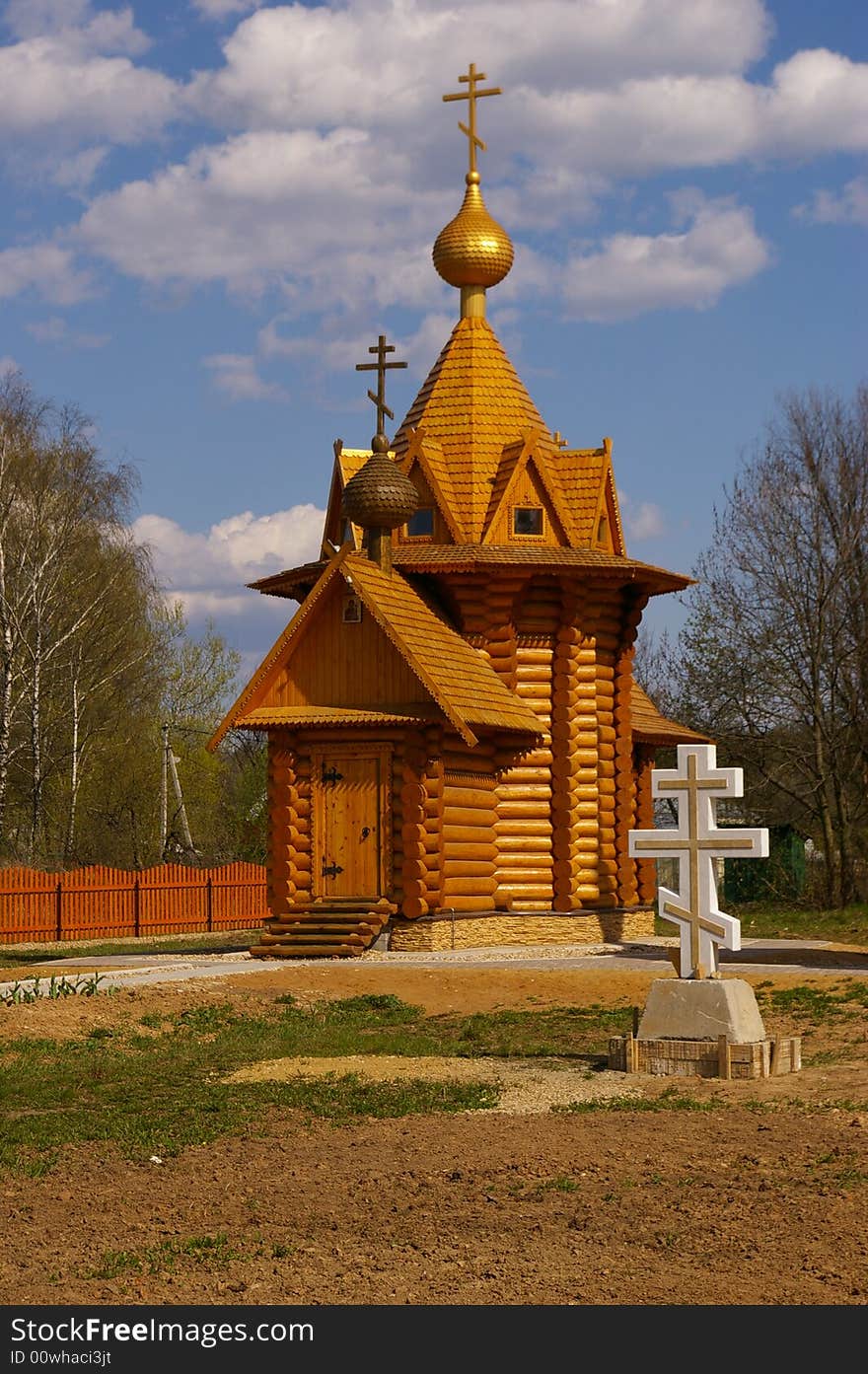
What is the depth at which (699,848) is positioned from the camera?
1349cm

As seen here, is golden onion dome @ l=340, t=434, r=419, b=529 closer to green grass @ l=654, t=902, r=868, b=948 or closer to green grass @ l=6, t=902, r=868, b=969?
green grass @ l=6, t=902, r=868, b=969

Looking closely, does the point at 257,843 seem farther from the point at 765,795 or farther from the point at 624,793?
the point at 624,793

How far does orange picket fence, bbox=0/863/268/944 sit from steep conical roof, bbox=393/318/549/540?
11204mm

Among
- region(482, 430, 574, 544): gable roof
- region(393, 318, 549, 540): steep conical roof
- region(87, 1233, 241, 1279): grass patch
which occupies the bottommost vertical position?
region(87, 1233, 241, 1279): grass patch

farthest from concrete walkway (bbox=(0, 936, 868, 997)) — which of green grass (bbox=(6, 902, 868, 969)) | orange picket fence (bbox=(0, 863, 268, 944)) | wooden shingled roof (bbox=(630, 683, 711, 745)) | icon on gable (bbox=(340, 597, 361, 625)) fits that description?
orange picket fence (bbox=(0, 863, 268, 944))

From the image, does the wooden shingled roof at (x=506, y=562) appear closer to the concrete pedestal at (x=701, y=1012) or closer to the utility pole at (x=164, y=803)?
the concrete pedestal at (x=701, y=1012)

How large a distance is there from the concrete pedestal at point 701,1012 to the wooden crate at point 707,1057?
4.7 inches

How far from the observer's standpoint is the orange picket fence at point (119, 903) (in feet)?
110

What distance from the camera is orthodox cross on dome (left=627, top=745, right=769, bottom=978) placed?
13273 mm

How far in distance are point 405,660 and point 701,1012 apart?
11347 millimetres

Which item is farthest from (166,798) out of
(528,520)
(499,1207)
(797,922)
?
(499,1207)

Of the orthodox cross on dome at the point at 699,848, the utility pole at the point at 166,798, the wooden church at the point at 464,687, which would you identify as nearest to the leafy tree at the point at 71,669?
the utility pole at the point at 166,798

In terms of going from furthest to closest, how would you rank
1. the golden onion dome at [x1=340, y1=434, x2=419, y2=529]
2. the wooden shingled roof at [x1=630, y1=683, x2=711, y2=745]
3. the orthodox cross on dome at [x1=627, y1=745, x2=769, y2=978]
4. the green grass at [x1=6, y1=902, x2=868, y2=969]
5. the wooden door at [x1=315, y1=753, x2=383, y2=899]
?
the wooden shingled roof at [x1=630, y1=683, x2=711, y2=745]
the green grass at [x1=6, y1=902, x2=868, y2=969]
the golden onion dome at [x1=340, y1=434, x2=419, y2=529]
the wooden door at [x1=315, y1=753, x2=383, y2=899]
the orthodox cross on dome at [x1=627, y1=745, x2=769, y2=978]

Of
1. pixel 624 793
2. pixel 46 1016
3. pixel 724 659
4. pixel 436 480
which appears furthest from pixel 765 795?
pixel 46 1016
